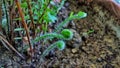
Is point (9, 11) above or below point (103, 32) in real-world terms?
above

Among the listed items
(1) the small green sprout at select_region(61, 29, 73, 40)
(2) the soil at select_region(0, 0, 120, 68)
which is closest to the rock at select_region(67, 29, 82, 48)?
(2) the soil at select_region(0, 0, 120, 68)

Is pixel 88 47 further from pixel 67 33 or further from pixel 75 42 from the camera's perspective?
pixel 67 33

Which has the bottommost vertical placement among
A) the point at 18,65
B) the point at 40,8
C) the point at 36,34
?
the point at 18,65

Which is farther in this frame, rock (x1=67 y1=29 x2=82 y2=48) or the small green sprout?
rock (x1=67 y1=29 x2=82 y2=48)

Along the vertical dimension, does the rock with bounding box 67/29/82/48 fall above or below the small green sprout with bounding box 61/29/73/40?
below

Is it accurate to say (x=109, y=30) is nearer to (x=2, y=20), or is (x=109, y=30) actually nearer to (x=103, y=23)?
(x=103, y=23)

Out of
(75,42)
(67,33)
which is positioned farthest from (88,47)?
(67,33)

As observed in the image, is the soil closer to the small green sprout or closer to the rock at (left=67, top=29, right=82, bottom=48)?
the rock at (left=67, top=29, right=82, bottom=48)

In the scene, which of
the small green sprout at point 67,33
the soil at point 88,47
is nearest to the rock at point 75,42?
the soil at point 88,47

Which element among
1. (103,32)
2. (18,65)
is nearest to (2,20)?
(18,65)

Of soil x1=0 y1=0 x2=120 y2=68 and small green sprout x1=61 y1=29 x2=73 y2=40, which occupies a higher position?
small green sprout x1=61 y1=29 x2=73 y2=40
